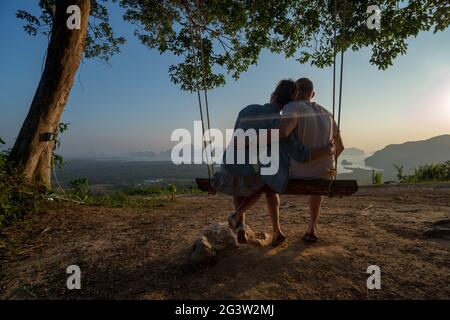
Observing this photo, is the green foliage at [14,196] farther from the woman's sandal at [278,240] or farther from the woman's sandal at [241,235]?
the woman's sandal at [278,240]

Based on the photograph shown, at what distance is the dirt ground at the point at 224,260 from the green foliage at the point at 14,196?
0.20 meters

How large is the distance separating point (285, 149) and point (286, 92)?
0.69 meters

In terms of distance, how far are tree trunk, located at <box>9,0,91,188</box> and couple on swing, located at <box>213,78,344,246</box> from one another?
12.8 ft

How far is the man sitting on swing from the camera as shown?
330 centimetres

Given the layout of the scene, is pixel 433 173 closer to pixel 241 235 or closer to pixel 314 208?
pixel 314 208

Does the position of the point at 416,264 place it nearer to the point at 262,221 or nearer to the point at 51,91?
the point at 262,221

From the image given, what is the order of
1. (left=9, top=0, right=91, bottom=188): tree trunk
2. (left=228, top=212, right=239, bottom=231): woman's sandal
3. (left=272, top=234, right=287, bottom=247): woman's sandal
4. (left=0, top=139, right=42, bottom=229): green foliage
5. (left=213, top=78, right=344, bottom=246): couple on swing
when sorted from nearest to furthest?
(left=213, top=78, right=344, bottom=246): couple on swing, (left=228, top=212, right=239, bottom=231): woman's sandal, (left=272, top=234, right=287, bottom=247): woman's sandal, (left=0, top=139, right=42, bottom=229): green foliage, (left=9, top=0, right=91, bottom=188): tree trunk

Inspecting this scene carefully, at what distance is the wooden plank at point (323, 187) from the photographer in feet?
10.0

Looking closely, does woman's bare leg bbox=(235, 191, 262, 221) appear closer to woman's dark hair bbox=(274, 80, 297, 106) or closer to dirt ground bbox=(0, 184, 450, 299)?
dirt ground bbox=(0, 184, 450, 299)

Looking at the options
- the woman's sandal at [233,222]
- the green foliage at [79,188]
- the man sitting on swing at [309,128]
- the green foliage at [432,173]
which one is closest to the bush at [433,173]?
the green foliage at [432,173]

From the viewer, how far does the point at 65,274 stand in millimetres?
3229
